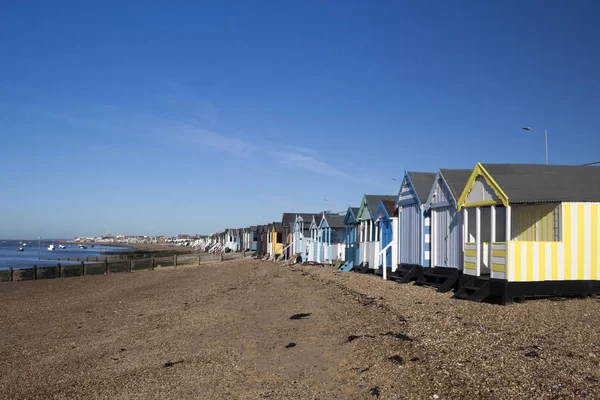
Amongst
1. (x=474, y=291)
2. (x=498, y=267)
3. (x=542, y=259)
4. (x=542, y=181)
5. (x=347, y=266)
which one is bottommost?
(x=347, y=266)

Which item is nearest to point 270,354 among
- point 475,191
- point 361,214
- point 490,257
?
point 490,257

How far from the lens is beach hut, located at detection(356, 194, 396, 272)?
2661cm

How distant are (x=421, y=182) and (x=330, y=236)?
16.0m

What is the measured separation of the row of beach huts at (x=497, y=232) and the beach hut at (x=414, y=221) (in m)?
0.04

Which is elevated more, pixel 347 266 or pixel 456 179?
pixel 456 179

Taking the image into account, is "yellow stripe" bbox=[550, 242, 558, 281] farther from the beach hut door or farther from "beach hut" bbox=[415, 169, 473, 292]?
the beach hut door

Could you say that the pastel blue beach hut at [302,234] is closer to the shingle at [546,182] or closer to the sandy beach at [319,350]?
the sandy beach at [319,350]

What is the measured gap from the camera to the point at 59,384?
10625 millimetres

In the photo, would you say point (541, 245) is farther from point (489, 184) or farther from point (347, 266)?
point (347, 266)

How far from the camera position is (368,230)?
92.8ft

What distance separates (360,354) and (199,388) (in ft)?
10.2

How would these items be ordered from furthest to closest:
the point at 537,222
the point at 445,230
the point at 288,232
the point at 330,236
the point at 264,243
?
the point at 264,243 < the point at 288,232 < the point at 330,236 < the point at 445,230 < the point at 537,222

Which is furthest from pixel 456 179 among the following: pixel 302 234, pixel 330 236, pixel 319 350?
pixel 302 234

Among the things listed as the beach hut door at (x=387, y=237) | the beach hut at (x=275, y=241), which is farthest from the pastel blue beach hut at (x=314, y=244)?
the beach hut door at (x=387, y=237)
